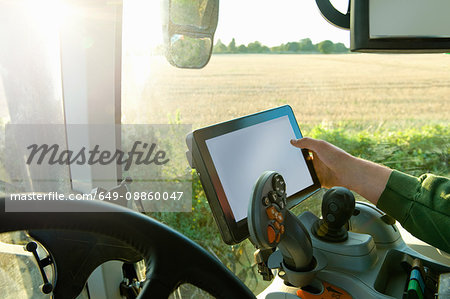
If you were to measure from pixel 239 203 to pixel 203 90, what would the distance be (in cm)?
145

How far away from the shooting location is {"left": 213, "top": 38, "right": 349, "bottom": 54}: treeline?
2062 millimetres

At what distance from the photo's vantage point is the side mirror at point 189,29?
4.10 ft

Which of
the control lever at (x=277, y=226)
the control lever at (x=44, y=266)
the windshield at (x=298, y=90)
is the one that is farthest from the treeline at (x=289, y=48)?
the control lever at (x=44, y=266)

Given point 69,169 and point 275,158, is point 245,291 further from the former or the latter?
point 69,169

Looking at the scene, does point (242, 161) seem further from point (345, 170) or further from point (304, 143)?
point (345, 170)

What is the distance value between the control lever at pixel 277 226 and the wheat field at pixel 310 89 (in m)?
1.43

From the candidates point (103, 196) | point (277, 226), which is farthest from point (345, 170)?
point (103, 196)

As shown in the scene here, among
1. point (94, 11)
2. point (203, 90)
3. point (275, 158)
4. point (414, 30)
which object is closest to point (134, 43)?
point (94, 11)

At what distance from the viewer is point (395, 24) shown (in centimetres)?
99

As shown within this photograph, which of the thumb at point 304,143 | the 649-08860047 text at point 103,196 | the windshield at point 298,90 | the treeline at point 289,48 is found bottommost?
the 649-08860047 text at point 103,196

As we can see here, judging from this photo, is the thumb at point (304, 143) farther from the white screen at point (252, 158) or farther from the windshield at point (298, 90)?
the windshield at point (298, 90)

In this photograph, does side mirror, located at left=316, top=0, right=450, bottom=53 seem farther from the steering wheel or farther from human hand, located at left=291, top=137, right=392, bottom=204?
the steering wheel

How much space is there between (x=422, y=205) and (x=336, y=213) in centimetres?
19

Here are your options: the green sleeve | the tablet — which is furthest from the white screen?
the green sleeve
